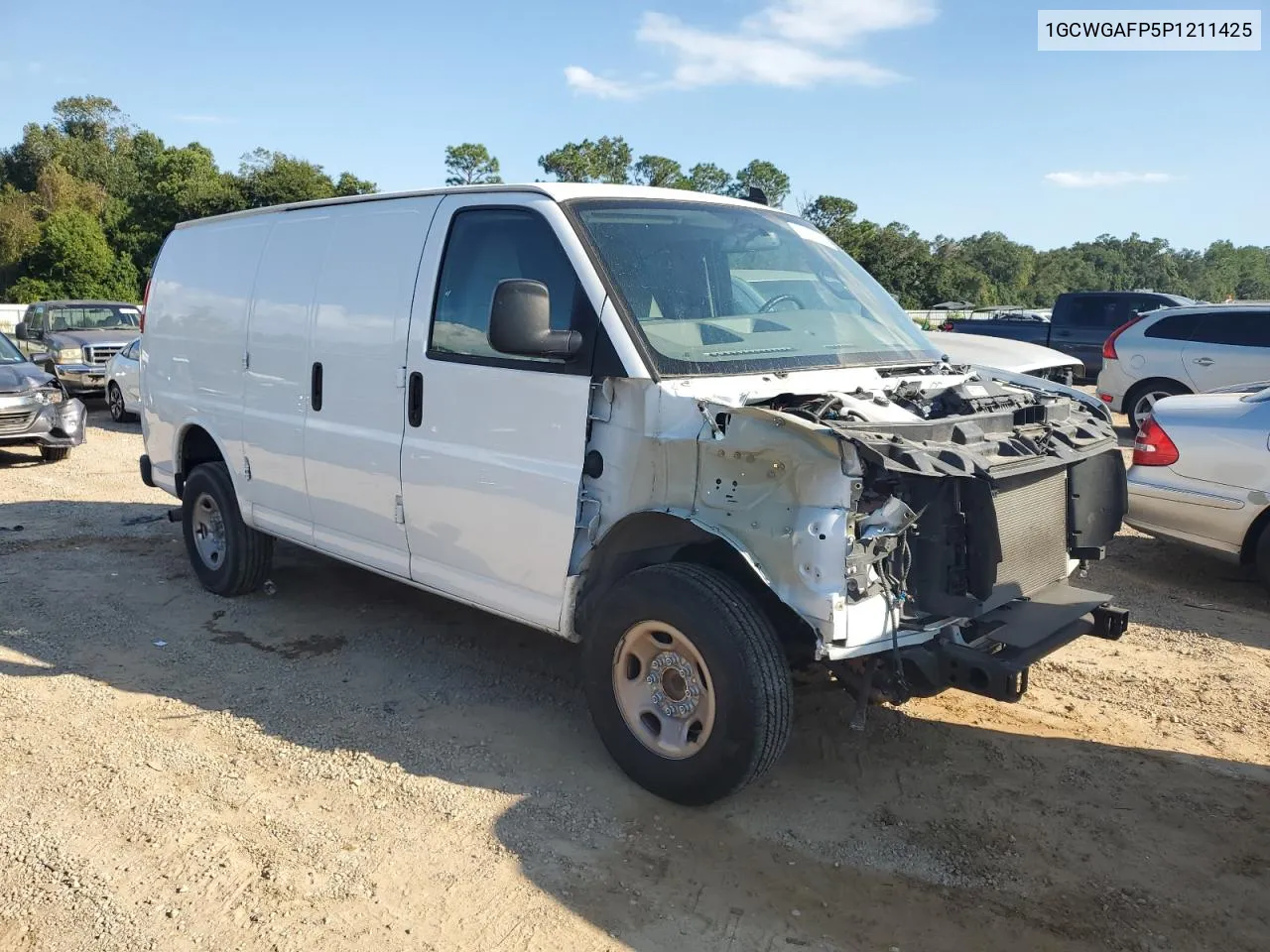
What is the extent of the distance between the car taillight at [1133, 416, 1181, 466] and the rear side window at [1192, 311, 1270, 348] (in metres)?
7.44

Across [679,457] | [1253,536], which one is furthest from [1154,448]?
[679,457]

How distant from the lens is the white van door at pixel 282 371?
5.26 m

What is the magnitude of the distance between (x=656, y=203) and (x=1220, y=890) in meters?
3.30

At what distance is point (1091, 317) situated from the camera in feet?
60.1

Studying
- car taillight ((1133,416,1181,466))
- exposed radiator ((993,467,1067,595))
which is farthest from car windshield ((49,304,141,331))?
exposed radiator ((993,467,1067,595))

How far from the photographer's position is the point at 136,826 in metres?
3.63

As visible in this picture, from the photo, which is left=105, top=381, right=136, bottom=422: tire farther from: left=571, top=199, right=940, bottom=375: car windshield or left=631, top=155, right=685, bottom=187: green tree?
left=631, top=155, right=685, bottom=187: green tree

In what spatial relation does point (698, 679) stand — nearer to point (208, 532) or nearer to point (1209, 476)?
point (208, 532)

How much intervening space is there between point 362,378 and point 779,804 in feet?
8.87

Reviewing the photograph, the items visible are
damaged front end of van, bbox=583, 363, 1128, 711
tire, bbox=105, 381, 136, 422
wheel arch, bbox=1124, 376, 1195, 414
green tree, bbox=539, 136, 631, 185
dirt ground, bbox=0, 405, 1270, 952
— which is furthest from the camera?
green tree, bbox=539, 136, 631, 185

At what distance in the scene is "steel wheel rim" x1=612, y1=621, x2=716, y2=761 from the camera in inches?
142

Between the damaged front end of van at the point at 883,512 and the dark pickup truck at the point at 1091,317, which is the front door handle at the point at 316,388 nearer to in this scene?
the damaged front end of van at the point at 883,512

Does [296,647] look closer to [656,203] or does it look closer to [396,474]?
[396,474]

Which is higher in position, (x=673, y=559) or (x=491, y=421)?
(x=491, y=421)
